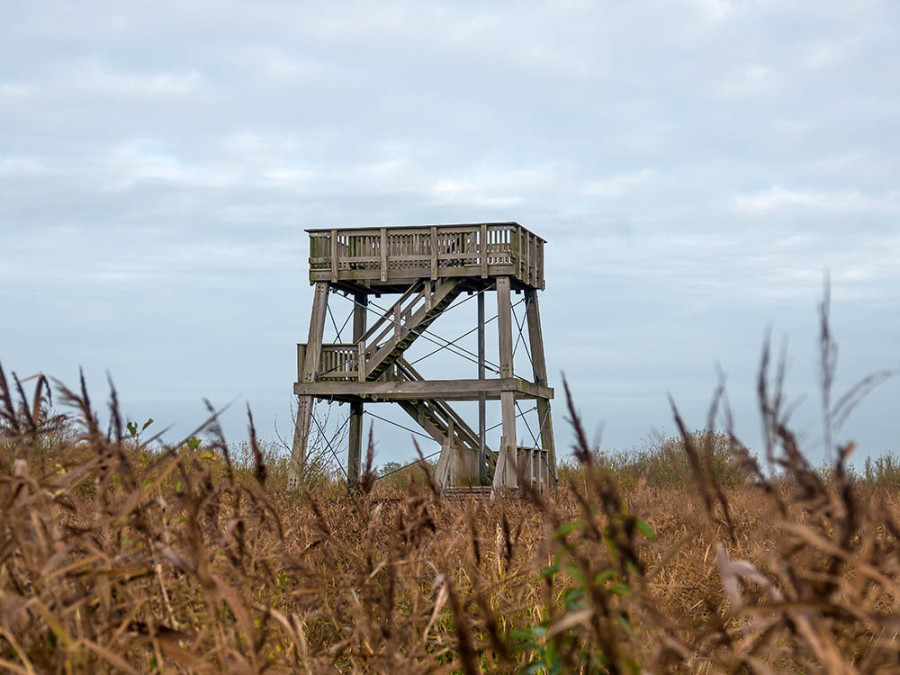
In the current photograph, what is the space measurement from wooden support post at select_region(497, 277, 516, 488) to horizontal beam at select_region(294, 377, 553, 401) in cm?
19

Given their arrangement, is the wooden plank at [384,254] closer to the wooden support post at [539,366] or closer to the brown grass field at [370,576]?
the wooden support post at [539,366]

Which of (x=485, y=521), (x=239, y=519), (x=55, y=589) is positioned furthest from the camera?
(x=485, y=521)

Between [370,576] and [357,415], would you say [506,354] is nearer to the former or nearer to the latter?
[357,415]

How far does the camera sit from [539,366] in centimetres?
2430

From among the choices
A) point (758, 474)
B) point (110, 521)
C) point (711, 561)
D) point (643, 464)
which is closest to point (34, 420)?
point (110, 521)

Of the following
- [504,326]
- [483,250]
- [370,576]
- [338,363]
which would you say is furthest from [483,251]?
[370,576]

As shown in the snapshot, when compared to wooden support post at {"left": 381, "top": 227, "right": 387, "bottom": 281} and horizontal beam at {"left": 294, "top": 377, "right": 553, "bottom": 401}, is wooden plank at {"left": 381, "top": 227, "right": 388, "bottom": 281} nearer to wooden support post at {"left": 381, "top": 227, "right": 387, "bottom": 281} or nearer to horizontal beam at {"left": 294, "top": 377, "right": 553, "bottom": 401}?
wooden support post at {"left": 381, "top": 227, "right": 387, "bottom": 281}

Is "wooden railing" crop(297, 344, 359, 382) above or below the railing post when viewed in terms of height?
below

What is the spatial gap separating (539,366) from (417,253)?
4.02 meters

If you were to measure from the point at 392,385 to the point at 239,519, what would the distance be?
751 inches

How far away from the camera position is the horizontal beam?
21453 millimetres

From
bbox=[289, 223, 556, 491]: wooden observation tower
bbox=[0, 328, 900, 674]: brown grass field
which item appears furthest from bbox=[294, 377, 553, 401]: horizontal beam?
bbox=[0, 328, 900, 674]: brown grass field

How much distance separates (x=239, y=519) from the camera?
301 cm

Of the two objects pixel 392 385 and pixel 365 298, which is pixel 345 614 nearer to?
pixel 392 385
